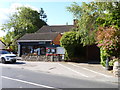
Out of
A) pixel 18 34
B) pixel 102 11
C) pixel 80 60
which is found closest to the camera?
pixel 102 11

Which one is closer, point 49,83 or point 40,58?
point 49,83

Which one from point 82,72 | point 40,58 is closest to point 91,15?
point 82,72

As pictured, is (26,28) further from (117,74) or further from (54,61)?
(117,74)

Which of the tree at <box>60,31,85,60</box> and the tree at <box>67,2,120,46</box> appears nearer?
the tree at <box>67,2,120,46</box>

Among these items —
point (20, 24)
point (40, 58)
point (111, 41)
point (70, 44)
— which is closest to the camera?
point (111, 41)

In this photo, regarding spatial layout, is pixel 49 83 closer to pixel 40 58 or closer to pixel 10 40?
pixel 40 58

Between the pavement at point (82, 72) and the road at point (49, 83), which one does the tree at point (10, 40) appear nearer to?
the pavement at point (82, 72)

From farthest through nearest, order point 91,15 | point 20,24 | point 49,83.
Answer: point 20,24 → point 91,15 → point 49,83

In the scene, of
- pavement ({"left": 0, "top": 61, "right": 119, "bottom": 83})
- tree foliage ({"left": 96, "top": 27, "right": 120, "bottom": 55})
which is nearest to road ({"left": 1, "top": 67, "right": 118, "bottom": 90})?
pavement ({"left": 0, "top": 61, "right": 119, "bottom": 83})

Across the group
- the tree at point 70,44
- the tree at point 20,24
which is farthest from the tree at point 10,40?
the tree at point 70,44

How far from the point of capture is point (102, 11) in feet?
51.8

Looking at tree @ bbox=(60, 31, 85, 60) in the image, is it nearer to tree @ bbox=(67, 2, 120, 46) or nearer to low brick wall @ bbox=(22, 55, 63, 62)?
tree @ bbox=(67, 2, 120, 46)

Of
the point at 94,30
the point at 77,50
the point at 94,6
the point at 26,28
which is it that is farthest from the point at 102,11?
the point at 26,28

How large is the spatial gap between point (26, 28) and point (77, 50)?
22732mm
